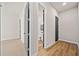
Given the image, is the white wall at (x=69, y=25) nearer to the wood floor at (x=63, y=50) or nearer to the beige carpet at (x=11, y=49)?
the wood floor at (x=63, y=50)

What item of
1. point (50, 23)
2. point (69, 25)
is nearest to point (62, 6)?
point (69, 25)

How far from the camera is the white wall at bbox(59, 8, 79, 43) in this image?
65.5 inches

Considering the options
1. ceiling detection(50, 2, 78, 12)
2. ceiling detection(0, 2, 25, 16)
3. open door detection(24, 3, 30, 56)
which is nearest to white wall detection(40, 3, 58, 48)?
ceiling detection(50, 2, 78, 12)

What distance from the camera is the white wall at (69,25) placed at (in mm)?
1663

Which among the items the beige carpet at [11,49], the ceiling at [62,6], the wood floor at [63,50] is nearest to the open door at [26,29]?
the beige carpet at [11,49]

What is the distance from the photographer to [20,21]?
1.63 metres

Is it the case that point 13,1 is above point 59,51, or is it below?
above

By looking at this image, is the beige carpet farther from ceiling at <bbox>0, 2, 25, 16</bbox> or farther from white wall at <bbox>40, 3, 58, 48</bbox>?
white wall at <bbox>40, 3, 58, 48</bbox>

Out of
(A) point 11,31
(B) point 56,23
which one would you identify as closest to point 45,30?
(B) point 56,23

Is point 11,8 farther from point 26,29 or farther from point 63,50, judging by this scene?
point 63,50

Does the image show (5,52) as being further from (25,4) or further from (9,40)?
(25,4)

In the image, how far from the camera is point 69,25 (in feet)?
5.63

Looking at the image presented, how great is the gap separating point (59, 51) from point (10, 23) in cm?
101

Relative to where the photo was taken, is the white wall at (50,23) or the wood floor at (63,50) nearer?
the wood floor at (63,50)
